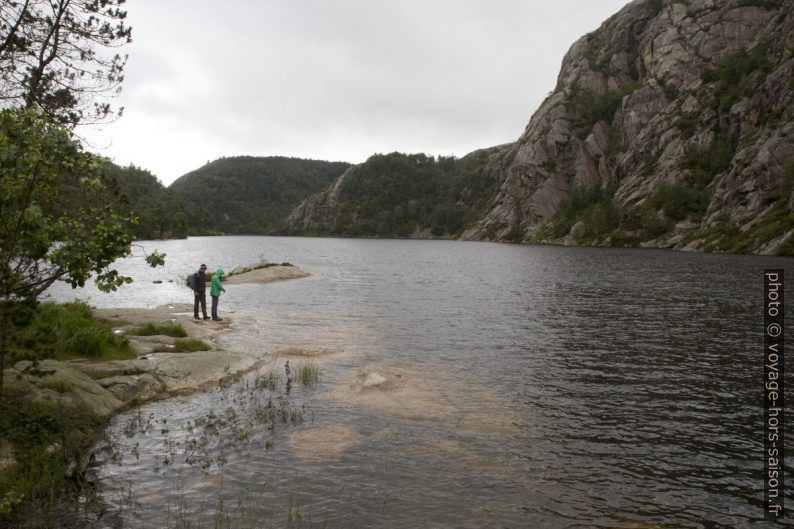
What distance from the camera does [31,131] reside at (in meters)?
9.39

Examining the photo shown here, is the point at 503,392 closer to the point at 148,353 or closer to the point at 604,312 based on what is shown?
the point at 148,353

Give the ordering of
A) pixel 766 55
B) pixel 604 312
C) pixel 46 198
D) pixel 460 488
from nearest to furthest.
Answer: pixel 46 198
pixel 460 488
pixel 604 312
pixel 766 55

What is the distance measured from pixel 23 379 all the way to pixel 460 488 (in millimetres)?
12278

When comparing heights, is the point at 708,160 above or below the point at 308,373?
above

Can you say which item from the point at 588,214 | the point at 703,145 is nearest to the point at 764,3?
the point at 703,145

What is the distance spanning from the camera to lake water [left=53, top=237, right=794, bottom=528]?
36.2 ft

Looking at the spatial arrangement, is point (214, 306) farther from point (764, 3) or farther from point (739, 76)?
point (764, 3)

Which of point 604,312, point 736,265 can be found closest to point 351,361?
point 604,312

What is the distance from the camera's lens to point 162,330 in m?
26.9

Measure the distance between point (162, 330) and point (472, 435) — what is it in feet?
62.0

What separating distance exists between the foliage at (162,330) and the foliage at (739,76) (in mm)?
155187

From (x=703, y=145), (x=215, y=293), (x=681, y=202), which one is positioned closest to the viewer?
(x=215, y=293)

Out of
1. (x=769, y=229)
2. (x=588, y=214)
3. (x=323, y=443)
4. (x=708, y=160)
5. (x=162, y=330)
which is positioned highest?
(x=708, y=160)

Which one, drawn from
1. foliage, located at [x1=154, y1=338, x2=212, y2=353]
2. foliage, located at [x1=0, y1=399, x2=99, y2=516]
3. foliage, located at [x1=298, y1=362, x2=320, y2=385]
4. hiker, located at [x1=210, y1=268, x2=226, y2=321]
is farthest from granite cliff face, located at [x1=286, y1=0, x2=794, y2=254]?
foliage, located at [x1=0, y1=399, x2=99, y2=516]
